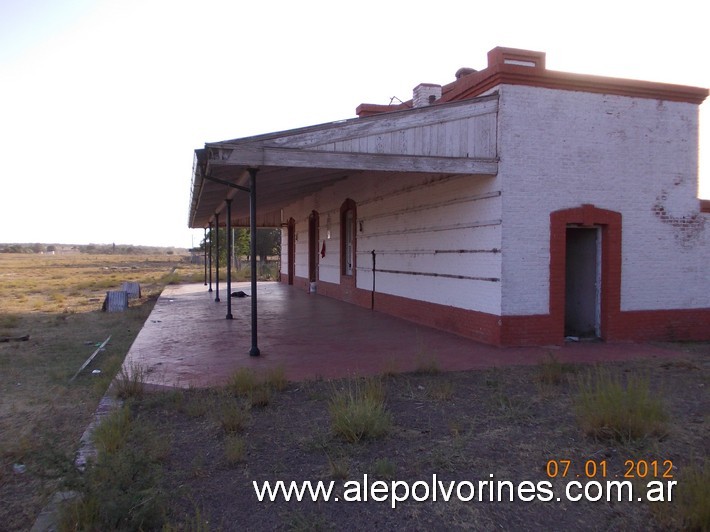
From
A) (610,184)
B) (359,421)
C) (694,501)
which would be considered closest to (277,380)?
(359,421)

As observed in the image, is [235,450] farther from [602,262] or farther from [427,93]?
[427,93]

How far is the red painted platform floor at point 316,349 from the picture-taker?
26.6 ft

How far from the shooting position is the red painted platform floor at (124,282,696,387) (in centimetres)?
809

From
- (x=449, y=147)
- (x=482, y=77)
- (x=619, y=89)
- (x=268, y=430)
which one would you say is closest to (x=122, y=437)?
(x=268, y=430)

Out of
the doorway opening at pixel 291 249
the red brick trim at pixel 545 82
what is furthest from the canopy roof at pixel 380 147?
the doorway opening at pixel 291 249

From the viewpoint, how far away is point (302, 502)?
13.1 ft

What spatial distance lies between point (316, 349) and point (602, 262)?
17.5 ft

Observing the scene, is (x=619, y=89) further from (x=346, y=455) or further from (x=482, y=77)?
(x=346, y=455)

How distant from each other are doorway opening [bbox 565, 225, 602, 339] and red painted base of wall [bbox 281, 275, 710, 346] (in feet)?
1.37

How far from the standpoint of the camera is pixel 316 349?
9.73 meters

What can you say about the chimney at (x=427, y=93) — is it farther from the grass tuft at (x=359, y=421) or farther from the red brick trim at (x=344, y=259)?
the grass tuft at (x=359, y=421)

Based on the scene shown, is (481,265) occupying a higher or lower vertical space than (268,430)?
higher

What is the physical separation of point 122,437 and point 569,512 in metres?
3.67

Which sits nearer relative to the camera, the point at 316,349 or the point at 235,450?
the point at 235,450
